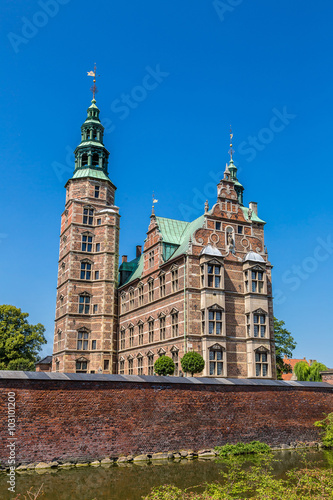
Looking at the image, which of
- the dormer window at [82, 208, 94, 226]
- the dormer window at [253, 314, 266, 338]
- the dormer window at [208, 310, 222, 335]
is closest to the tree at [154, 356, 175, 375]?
the dormer window at [208, 310, 222, 335]

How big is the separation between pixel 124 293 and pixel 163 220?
895cm

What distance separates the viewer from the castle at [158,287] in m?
36.1

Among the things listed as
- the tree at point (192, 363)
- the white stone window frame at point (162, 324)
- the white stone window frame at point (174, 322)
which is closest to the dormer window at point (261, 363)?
the white stone window frame at point (174, 322)

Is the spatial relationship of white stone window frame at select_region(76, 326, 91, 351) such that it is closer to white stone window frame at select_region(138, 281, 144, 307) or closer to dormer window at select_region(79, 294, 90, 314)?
dormer window at select_region(79, 294, 90, 314)

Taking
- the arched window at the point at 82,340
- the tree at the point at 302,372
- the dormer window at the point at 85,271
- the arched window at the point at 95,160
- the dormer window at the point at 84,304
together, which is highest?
the arched window at the point at 95,160

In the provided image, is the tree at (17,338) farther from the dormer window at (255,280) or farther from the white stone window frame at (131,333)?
the dormer window at (255,280)

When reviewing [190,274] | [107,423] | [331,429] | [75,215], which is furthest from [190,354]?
[75,215]

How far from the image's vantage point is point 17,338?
55469mm

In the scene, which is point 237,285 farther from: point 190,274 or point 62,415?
point 62,415

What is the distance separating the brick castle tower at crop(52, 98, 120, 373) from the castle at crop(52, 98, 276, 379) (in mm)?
103

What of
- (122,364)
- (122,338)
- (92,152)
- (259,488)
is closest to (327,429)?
(259,488)

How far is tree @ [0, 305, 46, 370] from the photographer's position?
2162 inches

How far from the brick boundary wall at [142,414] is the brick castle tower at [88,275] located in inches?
950

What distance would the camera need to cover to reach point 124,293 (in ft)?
158
